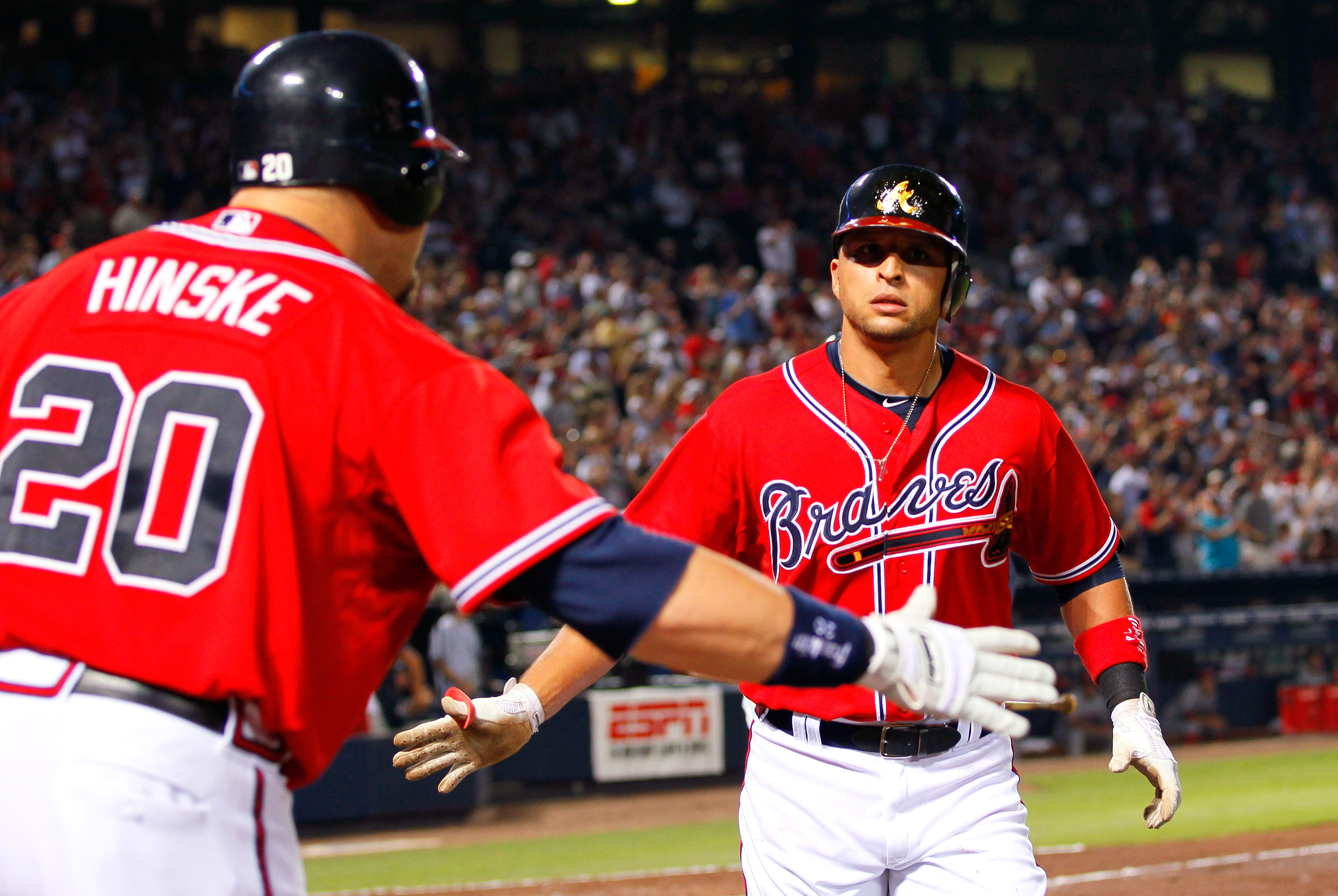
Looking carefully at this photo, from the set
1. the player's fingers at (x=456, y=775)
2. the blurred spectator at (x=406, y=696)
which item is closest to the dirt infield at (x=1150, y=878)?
the blurred spectator at (x=406, y=696)

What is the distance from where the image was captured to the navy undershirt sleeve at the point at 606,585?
1916 millimetres

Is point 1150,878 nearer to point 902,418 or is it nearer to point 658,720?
point 658,720

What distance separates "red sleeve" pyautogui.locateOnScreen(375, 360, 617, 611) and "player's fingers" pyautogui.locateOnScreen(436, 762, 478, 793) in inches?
39.6

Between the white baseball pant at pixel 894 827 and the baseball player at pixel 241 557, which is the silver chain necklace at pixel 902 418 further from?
the baseball player at pixel 241 557

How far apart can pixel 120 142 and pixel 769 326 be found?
23.9 ft

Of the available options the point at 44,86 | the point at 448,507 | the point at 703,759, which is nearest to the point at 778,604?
the point at 448,507

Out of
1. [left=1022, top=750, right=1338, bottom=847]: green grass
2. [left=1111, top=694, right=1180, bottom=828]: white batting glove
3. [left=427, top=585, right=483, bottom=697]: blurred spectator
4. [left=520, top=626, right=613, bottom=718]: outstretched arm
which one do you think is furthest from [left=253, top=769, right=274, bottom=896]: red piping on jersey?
[left=427, top=585, right=483, bottom=697]: blurred spectator

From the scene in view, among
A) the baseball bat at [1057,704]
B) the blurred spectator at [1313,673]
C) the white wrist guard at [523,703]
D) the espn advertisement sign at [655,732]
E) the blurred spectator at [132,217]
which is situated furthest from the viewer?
the blurred spectator at [132,217]

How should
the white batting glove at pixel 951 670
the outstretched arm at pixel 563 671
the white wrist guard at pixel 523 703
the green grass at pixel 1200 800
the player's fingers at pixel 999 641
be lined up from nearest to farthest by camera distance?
the white batting glove at pixel 951 670 < the player's fingers at pixel 999 641 < the white wrist guard at pixel 523 703 < the outstretched arm at pixel 563 671 < the green grass at pixel 1200 800

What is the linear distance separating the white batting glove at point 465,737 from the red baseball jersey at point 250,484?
0.92 meters

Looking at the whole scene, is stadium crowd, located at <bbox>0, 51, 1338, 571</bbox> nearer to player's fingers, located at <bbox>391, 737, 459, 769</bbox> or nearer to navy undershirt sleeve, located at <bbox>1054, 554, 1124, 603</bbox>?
navy undershirt sleeve, located at <bbox>1054, 554, 1124, 603</bbox>

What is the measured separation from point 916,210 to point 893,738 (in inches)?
49.8

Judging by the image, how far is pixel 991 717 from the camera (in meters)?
2.18

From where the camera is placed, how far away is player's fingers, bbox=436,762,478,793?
2.86 m
